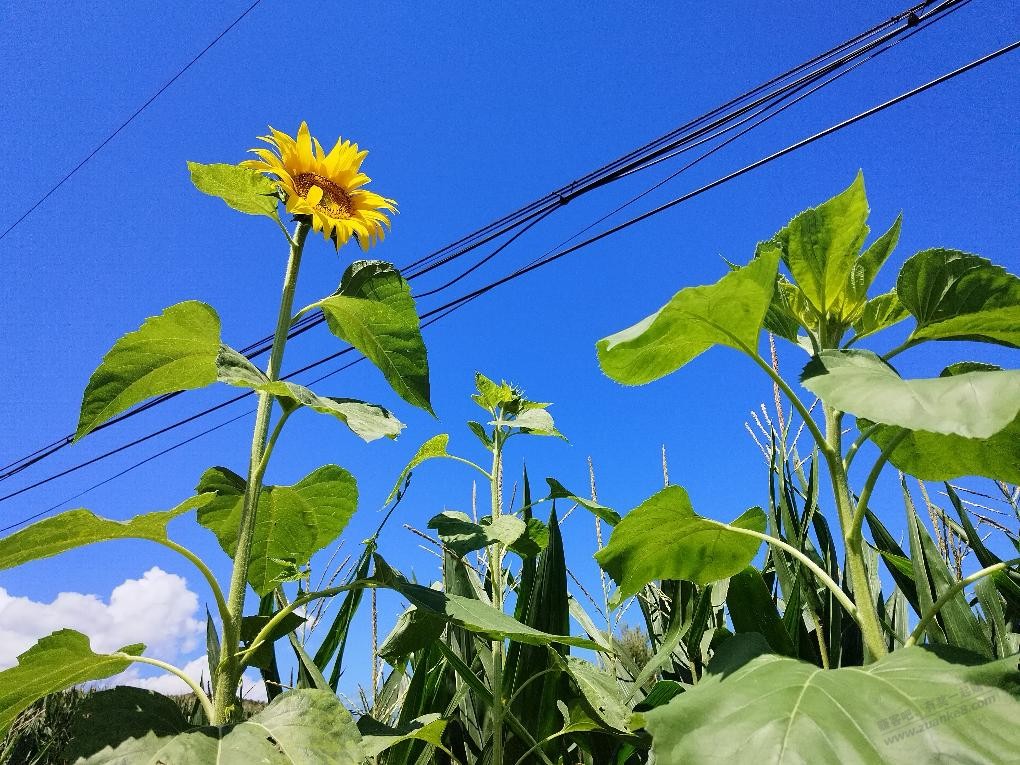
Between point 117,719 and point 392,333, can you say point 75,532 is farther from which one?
point 392,333

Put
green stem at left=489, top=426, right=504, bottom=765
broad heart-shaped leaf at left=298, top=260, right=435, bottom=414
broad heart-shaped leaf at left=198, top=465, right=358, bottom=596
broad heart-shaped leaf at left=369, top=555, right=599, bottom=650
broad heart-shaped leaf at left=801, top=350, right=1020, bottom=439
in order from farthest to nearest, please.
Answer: green stem at left=489, top=426, right=504, bottom=765 < broad heart-shaped leaf at left=198, top=465, right=358, bottom=596 < broad heart-shaped leaf at left=298, top=260, right=435, bottom=414 < broad heart-shaped leaf at left=369, top=555, right=599, bottom=650 < broad heart-shaped leaf at left=801, top=350, right=1020, bottom=439

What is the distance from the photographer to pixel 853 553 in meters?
0.64

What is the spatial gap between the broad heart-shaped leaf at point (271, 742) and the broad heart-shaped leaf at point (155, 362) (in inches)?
11.5

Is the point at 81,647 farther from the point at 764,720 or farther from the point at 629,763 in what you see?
the point at 629,763

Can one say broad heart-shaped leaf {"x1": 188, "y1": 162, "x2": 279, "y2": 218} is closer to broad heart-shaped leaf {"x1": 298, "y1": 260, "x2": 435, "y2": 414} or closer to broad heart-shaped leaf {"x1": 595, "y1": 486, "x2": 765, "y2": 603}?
broad heart-shaped leaf {"x1": 298, "y1": 260, "x2": 435, "y2": 414}

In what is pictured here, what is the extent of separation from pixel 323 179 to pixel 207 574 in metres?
0.52

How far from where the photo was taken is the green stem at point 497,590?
40.5 inches

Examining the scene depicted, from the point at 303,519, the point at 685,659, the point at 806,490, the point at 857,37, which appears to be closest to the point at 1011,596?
the point at 806,490

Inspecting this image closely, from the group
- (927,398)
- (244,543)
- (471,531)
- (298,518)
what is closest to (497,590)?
(471,531)

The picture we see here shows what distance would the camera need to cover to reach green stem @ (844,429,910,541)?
640 millimetres

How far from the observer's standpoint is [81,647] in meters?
0.70

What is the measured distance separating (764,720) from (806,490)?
26.3 inches

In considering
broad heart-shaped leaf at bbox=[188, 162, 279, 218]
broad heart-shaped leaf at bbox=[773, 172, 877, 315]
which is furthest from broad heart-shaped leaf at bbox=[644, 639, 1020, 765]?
broad heart-shaped leaf at bbox=[188, 162, 279, 218]

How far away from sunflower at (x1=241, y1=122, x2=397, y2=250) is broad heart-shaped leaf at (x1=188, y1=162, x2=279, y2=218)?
4 cm
